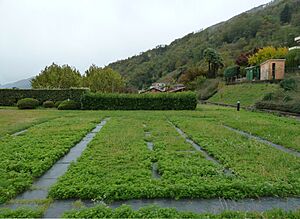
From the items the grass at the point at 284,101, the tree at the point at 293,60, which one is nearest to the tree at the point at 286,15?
the tree at the point at 293,60

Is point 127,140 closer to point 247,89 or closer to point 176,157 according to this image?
point 176,157

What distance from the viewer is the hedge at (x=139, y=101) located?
18.5 m

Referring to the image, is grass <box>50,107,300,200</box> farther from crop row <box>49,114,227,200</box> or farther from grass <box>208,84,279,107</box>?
grass <box>208,84,279,107</box>

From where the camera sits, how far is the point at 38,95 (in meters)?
21.8

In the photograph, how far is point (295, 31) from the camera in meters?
42.8

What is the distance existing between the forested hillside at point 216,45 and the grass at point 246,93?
65.6 feet

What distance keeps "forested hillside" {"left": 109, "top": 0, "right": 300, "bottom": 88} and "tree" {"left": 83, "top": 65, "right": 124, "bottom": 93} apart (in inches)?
807

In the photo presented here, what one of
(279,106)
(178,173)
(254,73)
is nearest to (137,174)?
(178,173)

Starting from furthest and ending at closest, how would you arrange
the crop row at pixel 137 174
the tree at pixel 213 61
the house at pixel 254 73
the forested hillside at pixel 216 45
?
the forested hillside at pixel 216 45 < the tree at pixel 213 61 < the house at pixel 254 73 < the crop row at pixel 137 174

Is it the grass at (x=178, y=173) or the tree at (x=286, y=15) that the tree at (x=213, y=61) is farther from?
the grass at (x=178, y=173)

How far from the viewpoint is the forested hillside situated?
49.1 meters

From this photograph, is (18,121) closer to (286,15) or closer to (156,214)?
(156,214)

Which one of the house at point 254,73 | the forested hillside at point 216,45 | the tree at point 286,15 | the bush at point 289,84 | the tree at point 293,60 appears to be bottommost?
the bush at point 289,84

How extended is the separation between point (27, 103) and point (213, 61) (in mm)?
29727
